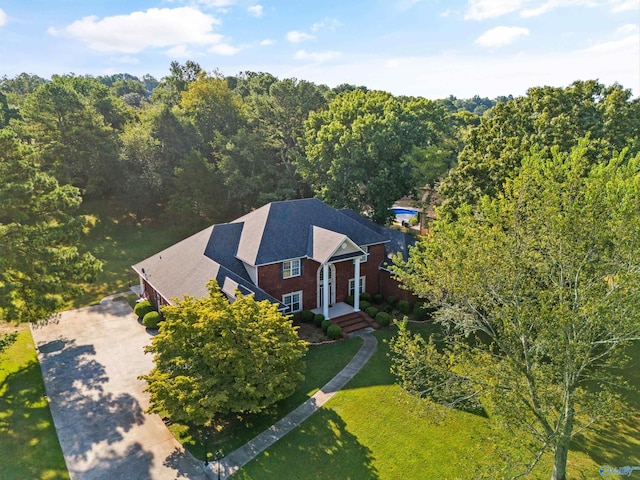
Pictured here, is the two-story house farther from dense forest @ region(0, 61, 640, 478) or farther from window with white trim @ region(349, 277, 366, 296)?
dense forest @ region(0, 61, 640, 478)

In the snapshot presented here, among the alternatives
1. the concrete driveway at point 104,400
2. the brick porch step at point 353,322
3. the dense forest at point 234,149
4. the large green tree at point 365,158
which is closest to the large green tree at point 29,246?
the concrete driveway at point 104,400

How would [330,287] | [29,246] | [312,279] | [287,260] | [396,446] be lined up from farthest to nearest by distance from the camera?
[330,287] < [312,279] < [287,260] < [29,246] < [396,446]

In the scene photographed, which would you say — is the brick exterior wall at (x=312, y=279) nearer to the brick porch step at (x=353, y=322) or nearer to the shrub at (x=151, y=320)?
the brick porch step at (x=353, y=322)

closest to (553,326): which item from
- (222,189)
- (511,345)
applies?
(511,345)

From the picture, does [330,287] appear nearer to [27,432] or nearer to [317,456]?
[317,456]

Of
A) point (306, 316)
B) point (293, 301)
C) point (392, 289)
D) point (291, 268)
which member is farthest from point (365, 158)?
point (306, 316)

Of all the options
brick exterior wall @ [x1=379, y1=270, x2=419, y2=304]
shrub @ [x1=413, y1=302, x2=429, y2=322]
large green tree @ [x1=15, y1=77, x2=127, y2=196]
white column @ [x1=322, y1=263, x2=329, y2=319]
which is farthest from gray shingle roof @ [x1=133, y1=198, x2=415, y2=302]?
large green tree @ [x1=15, y1=77, x2=127, y2=196]
